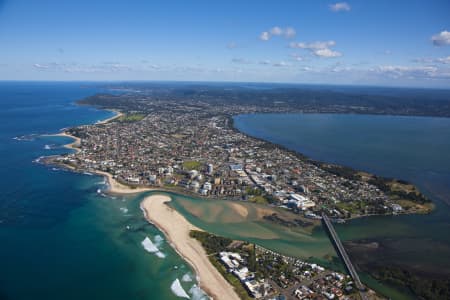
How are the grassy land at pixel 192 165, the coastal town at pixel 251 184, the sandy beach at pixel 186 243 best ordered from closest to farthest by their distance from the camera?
1. the sandy beach at pixel 186 243
2. the coastal town at pixel 251 184
3. the grassy land at pixel 192 165

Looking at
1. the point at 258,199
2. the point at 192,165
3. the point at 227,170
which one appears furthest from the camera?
the point at 192,165

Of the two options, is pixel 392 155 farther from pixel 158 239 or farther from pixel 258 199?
pixel 158 239

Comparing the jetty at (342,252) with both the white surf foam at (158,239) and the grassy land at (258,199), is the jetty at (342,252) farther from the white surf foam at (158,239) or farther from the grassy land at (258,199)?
the white surf foam at (158,239)

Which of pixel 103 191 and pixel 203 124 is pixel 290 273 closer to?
pixel 103 191

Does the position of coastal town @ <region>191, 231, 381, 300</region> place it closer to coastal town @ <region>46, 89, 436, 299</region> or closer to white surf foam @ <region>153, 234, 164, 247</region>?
coastal town @ <region>46, 89, 436, 299</region>

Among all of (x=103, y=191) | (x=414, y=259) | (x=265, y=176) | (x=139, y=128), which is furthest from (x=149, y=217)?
(x=139, y=128)

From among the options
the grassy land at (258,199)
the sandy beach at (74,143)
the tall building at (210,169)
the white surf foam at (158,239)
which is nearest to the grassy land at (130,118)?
the sandy beach at (74,143)

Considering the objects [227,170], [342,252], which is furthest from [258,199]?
[342,252]
